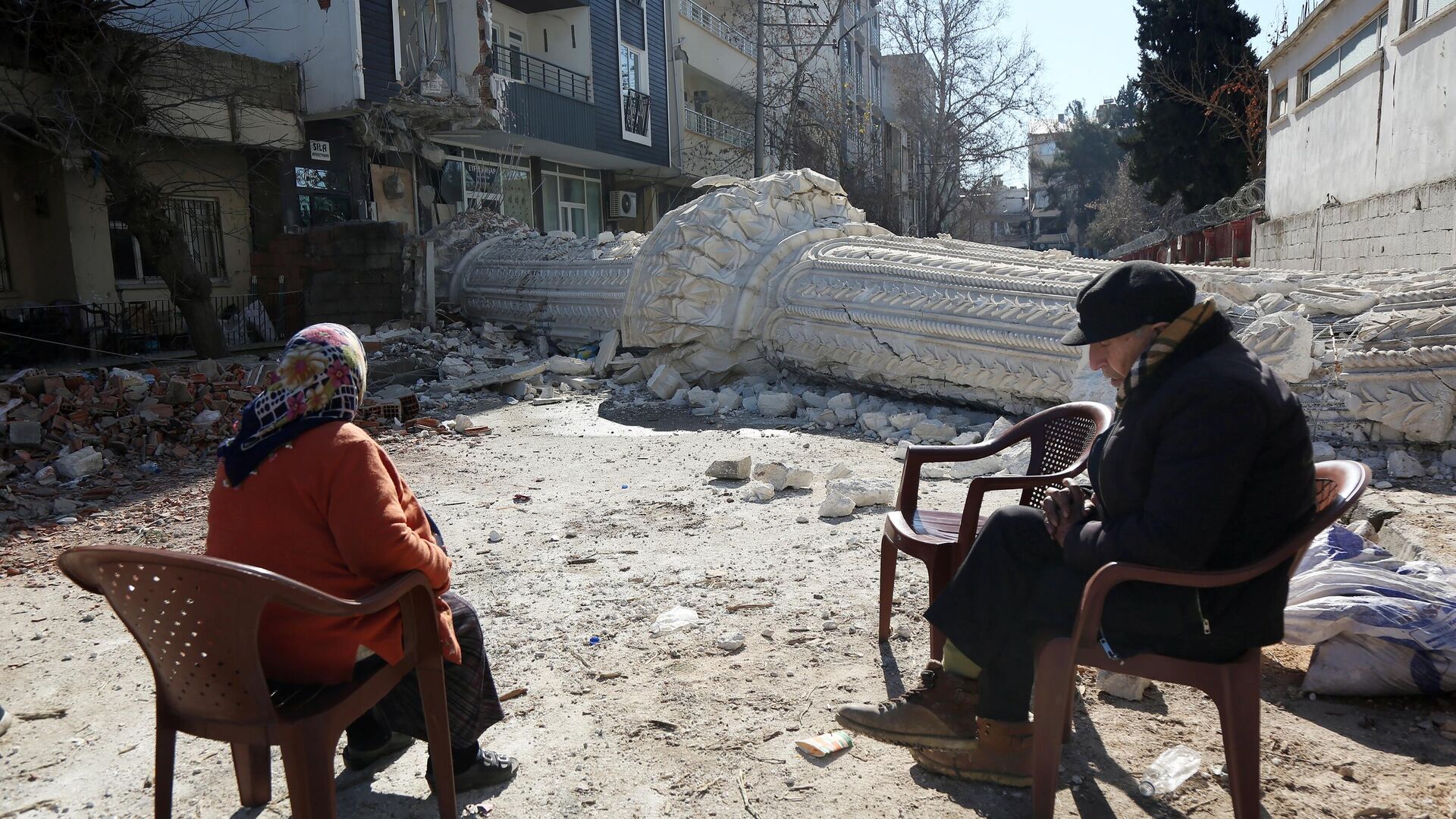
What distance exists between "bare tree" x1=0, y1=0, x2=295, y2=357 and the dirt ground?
5.50 m

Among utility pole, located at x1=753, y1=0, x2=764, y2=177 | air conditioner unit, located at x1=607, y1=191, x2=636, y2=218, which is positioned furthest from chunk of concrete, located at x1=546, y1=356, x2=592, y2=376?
air conditioner unit, located at x1=607, y1=191, x2=636, y2=218

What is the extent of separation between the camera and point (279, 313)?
1177 cm

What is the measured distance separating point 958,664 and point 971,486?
54cm

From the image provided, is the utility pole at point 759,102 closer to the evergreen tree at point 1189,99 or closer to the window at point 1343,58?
the window at point 1343,58

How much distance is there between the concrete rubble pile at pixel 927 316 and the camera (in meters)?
4.60

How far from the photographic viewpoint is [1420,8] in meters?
8.88

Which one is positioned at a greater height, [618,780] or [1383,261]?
[1383,261]

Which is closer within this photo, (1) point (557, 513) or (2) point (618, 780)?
(2) point (618, 780)

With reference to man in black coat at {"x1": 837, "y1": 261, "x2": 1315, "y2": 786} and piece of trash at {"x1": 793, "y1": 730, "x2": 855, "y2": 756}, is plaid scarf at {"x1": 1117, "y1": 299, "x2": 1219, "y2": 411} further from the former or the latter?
piece of trash at {"x1": 793, "y1": 730, "x2": 855, "y2": 756}

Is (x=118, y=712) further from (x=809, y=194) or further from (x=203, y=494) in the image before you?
(x=809, y=194)

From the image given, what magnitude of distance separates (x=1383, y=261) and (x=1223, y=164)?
15.4 metres

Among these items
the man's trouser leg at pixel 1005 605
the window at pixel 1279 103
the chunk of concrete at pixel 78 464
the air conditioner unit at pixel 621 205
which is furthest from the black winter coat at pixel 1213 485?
the air conditioner unit at pixel 621 205

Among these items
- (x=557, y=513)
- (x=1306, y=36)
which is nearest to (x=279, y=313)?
(x=557, y=513)

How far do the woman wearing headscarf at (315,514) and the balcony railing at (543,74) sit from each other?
14.4 meters
